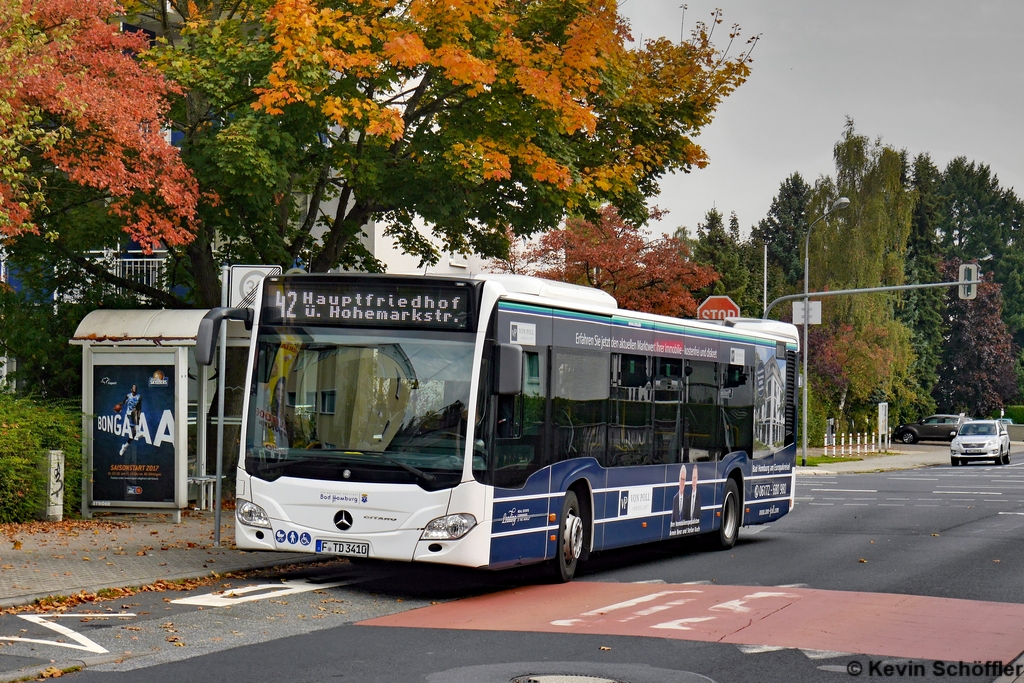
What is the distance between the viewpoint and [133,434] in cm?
1756

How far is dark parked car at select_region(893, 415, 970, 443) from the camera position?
7306cm

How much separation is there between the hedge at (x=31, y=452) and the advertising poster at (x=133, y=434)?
0.31m

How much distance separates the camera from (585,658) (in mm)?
8867

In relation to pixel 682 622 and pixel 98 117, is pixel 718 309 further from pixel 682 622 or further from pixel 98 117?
pixel 682 622

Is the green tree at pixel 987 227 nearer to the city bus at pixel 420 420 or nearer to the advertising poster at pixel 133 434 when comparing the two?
the advertising poster at pixel 133 434

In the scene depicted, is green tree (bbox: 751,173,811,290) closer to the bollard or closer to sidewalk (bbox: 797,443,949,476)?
sidewalk (bbox: 797,443,949,476)

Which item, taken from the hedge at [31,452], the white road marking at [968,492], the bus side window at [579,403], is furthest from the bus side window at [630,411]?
the white road marking at [968,492]

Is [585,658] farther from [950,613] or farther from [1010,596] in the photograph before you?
[1010,596]

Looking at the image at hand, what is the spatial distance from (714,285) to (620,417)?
192ft

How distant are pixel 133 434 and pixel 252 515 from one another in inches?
237

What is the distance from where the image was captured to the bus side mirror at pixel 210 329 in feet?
38.6

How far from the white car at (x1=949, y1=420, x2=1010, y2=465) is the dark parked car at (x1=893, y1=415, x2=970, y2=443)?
67.4ft

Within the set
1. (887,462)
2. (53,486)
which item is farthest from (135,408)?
(887,462)

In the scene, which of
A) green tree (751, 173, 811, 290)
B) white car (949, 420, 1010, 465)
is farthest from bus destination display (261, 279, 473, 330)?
green tree (751, 173, 811, 290)
